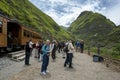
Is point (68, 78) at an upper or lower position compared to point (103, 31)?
lower

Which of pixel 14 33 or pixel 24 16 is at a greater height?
pixel 24 16

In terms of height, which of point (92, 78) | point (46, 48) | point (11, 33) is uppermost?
point (11, 33)

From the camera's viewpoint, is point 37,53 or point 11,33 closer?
point 37,53

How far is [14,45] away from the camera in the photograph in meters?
26.2

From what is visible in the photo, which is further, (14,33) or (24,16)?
(24,16)

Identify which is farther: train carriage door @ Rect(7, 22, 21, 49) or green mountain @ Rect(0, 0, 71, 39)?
green mountain @ Rect(0, 0, 71, 39)

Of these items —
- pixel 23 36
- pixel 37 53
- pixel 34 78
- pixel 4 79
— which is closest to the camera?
pixel 4 79

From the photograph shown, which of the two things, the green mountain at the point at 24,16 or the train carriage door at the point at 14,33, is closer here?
the train carriage door at the point at 14,33

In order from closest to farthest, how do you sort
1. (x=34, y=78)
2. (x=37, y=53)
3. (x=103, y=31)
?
(x=34, y=78) → (x=37, y=53) → (x=103, y=31)

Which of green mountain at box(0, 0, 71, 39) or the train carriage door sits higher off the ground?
green mountain at box(0, 0, 71, 39)

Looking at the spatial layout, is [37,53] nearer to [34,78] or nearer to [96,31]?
[34,78]

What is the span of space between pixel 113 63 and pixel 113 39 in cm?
7378

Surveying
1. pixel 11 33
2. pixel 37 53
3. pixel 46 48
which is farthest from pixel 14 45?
pixel 46 48

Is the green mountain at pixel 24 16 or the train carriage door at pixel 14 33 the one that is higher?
the green mountain at pixel 24 16
